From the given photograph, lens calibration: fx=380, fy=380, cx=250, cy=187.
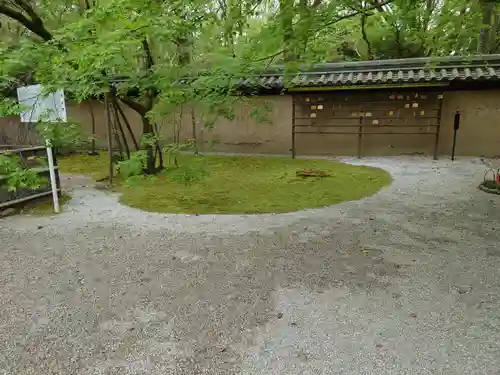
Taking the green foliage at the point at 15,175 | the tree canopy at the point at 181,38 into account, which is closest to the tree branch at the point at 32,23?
the tree canopy at the point at 181,38

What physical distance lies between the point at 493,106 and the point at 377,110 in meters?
2.54

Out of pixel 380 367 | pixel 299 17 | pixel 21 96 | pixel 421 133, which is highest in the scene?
pixel 299 17

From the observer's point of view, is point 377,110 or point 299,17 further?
point 377,110

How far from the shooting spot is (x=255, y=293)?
2912mm

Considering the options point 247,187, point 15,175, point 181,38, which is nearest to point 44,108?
point 181,38

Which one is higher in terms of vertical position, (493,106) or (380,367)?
(493,106)

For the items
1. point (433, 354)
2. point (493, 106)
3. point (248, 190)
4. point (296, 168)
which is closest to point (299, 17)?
point (433, 354)

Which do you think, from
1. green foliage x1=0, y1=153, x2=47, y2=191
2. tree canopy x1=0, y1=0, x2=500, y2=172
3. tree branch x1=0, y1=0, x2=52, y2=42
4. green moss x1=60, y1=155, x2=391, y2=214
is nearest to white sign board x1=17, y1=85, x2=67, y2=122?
tree canopy x1=0, y1=0, x2=500, y2=172

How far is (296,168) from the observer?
27.1 ft

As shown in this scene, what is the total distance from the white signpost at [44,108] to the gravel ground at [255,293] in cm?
91

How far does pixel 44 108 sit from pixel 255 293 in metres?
3.57

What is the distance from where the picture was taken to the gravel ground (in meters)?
2.16

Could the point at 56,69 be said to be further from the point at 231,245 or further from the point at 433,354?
the point at 433,354

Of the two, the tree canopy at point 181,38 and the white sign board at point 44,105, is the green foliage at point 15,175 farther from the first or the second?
the white sign board at point 44,105
